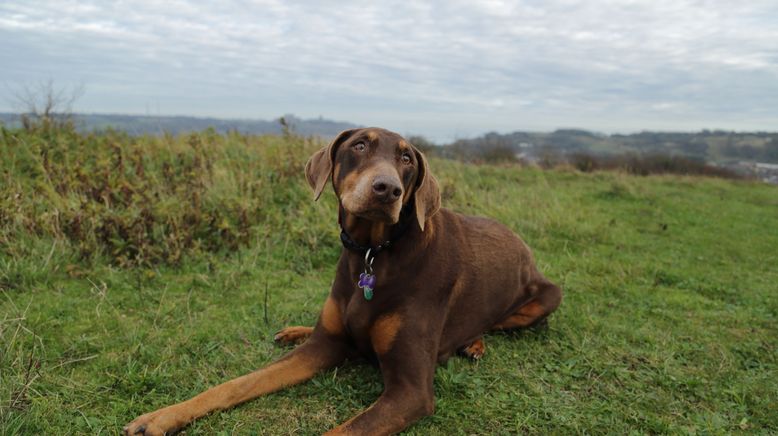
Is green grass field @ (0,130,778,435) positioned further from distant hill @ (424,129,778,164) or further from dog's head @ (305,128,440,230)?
distant hill @ (424,129,778,164)

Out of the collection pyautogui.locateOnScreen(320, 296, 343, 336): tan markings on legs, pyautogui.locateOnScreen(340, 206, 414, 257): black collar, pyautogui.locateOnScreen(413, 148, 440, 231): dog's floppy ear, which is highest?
pyautogui.locateOnScreen(413, 148, 440, 231): dog's floppy ear

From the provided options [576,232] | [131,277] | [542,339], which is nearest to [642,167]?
[576,232]

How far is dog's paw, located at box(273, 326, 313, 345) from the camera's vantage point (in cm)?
385

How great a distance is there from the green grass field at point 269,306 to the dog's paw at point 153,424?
0.11m

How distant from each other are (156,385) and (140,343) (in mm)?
516

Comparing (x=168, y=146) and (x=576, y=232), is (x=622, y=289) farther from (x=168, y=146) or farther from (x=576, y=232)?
(x=168, y=146)

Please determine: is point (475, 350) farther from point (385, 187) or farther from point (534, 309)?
point (385, 187)

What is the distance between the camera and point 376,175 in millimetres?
Answer: 2617

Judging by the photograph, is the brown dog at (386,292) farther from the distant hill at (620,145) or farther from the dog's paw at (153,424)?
the distant hill at (620,145)

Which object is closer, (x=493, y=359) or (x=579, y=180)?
(x=493, y=359)

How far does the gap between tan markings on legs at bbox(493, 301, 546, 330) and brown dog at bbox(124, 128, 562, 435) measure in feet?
1.87

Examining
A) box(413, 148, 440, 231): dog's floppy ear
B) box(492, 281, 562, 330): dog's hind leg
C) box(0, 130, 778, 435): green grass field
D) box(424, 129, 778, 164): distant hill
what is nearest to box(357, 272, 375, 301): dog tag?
box(413, 148, 440, 231): dog's floppy ear

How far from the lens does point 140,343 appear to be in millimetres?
3602

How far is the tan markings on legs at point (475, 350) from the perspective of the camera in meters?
3.67
